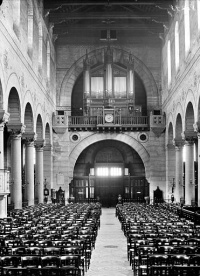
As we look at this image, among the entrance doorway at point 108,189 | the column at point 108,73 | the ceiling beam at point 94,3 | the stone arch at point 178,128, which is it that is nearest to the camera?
the ceiling beam at point 94,3

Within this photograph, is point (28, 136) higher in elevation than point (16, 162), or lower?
higher

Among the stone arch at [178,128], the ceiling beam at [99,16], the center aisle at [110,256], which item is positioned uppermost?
the ceiling beam at [99,16]

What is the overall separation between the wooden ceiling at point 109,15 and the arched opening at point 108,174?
→ 11111 millimetres

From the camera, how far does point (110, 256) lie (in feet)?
55.6

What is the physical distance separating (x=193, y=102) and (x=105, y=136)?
1661 centimetres

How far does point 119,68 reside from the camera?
46.5m

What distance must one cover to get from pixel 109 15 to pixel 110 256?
28.7m

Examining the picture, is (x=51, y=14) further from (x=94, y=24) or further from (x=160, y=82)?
(x=160, y=82)

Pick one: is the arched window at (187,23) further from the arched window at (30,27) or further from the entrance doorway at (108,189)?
the entrance doorway at (108,189)

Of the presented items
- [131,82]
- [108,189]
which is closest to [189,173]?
[131,82]

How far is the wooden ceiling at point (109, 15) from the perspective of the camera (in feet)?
129

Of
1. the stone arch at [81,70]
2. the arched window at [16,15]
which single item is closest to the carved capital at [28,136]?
the arched window at [16,15]

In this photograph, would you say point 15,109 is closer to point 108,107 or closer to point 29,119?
point 29,119

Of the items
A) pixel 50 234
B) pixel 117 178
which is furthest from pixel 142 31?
pixel 50 234
